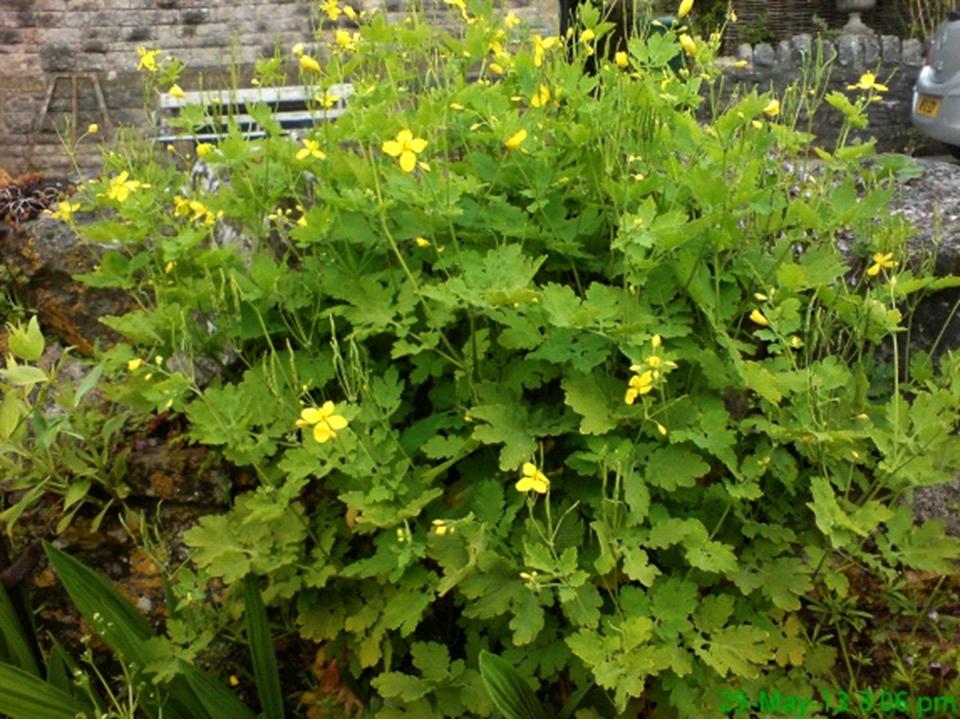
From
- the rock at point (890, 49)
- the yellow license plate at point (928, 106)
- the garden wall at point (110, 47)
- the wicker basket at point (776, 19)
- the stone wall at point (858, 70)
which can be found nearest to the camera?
the yellow license plate at point (928, 106)

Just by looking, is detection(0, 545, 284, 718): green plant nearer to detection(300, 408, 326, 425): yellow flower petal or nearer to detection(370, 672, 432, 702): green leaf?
detection(370, 672, 432, 702): green leaf

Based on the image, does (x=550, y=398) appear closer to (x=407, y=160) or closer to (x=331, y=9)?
(x=407, y=160)

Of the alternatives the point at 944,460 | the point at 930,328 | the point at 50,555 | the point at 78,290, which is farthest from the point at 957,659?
the point at 78,290

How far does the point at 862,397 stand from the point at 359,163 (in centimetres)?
109

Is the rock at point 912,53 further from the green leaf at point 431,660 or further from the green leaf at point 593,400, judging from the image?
the green leaf at point 431,660

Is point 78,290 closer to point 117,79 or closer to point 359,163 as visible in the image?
Result: point 359,163

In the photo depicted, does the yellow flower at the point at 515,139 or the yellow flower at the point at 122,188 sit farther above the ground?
the yellow flower at the point at 515,139

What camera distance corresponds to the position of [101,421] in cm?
245

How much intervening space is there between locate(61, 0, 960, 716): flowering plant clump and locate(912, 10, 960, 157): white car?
5661mm

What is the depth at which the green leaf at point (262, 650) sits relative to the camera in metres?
1.98

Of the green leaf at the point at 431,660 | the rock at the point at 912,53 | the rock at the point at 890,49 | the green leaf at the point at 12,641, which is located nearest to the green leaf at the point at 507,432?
the green leaf at the point at 431,660

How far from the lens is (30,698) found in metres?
1.94

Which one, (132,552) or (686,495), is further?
(132,552)

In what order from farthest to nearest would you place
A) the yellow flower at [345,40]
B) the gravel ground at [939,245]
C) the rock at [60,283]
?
the rock at [60,283], the gravel ground at [939,245], the yellow flower at [345,40]
